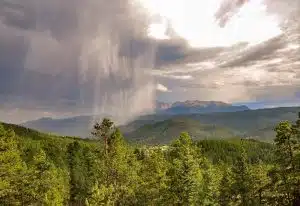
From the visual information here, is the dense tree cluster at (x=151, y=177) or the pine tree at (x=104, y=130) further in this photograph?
the pine tree at (x=104, y=130)

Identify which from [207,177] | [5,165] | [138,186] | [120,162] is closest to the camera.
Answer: [5,165]

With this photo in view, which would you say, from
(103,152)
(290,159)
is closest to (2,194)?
(103,152)

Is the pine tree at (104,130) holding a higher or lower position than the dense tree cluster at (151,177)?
higher

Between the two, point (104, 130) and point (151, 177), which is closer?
point (104, 130)

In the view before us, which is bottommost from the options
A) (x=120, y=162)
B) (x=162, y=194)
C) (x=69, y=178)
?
(x=69, y=178)

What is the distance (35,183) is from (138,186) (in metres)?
16.1

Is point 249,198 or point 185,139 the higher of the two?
point 185,139

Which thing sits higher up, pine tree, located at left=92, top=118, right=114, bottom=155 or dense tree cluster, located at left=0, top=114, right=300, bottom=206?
pine tree, located at left=92, top=118, right=114, bottom=155

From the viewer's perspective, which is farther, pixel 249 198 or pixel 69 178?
pixel 69 178

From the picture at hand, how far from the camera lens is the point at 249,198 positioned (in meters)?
62.7

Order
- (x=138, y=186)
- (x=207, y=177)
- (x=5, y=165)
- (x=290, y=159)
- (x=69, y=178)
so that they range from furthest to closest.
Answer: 1. (x=69, y=178)
2. (x=207, y=177)
3. (x=138, y=186)
4. (x=5, y=165)
5. (x=290, y=159)

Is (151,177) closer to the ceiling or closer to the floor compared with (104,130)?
closer to the floor

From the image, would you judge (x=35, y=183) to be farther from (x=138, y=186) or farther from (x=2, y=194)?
(x=138, y=186)

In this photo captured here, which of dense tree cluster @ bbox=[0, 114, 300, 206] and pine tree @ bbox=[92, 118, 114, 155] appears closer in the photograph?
dense tree cluster @ bbox=[0, 114, 300, 206]
